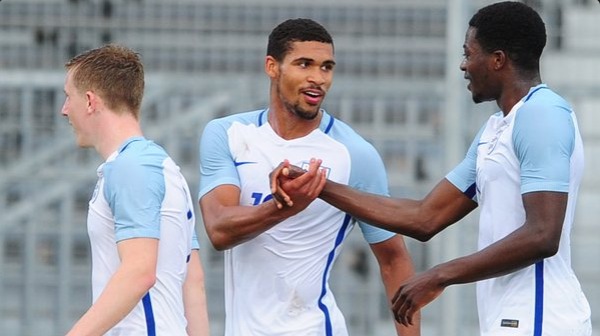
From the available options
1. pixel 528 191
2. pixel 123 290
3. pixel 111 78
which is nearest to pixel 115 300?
pixel 123 290

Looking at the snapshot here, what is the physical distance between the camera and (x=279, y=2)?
820 centimetres

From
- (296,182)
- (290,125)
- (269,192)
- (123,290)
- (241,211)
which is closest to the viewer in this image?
(123,290)

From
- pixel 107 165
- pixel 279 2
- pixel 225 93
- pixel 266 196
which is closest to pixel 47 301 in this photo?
pixel 225 93

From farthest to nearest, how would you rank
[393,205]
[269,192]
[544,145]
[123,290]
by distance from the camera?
[269,192]
[393,205]
[544,145]
[123,290]

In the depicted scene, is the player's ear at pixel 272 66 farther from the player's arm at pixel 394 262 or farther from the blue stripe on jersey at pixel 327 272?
the player's arm at pixel 394 262

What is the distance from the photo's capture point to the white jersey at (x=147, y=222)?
3.68 m

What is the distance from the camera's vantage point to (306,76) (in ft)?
14.9

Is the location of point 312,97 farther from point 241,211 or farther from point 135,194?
point 135,194

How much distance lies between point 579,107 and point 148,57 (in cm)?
247

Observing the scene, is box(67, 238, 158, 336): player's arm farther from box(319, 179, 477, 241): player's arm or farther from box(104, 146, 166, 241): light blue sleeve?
box(319, 179, 477, 241): player's arm

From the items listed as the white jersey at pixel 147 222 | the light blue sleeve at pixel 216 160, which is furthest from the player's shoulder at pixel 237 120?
the white jersey at pixel 147 222

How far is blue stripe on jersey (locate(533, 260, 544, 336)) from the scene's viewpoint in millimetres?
3805

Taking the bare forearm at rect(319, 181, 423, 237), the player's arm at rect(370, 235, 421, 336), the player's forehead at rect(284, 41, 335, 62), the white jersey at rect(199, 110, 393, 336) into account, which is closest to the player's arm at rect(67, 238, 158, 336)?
the bare forearm at rect(319, 181, 423, 237)

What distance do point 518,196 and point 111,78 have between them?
1112 mm
